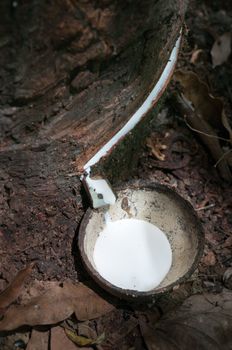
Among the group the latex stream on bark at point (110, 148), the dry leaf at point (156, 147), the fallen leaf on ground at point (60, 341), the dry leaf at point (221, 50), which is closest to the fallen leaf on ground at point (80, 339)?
the fallen leaf on ground at point (60, 341)

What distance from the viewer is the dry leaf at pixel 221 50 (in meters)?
2.18

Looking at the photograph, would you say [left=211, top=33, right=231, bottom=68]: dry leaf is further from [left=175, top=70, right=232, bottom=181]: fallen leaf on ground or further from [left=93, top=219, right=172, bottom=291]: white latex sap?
[left=93, top=219, right=172, bottom=291]: white latex sap

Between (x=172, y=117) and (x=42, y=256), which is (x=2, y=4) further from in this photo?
(x=172, y=117)

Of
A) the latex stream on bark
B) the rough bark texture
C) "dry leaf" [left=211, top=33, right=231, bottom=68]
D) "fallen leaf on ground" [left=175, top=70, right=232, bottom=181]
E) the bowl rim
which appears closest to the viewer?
the rough bark texture

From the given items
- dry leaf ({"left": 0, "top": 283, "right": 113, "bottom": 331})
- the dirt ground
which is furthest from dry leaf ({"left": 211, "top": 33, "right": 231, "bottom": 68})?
dry leaf ({"left": 0, "top": 283, "right": 113, "bottom": 331})

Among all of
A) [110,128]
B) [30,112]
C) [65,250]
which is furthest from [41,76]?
[65,250]

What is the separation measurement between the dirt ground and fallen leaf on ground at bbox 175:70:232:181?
0.14 ft

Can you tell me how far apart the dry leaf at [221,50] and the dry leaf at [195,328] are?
106 centimetres

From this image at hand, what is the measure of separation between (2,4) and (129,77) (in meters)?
0.49

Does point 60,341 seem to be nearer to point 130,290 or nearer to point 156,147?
point 130,290

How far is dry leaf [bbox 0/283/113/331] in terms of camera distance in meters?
1.41

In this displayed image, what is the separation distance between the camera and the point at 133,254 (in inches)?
62.8

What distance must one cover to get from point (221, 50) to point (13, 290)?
136 centimetres

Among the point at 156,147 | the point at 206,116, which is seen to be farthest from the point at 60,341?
the point at 206,116
